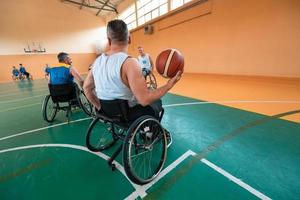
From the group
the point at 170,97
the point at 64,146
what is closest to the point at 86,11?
the point at 170,97

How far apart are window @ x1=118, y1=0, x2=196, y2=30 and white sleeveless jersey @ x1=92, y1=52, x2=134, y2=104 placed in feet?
29.9

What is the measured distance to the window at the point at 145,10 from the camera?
999 centimetres

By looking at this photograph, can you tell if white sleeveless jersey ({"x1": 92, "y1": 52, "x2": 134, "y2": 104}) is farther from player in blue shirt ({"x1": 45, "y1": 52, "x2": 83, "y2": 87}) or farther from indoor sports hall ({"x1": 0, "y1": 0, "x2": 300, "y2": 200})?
player in blue shirt ({"x1": 45, "y1": 52, "x2": 83, "y2": 87})

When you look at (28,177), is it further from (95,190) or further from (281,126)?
(281,126)

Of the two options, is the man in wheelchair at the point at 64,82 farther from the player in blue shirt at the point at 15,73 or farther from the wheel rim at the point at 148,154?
→ the player in blue shirt at the point at 15,73

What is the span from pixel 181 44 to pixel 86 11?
1340 centimetres

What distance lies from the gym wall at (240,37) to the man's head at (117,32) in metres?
6.36

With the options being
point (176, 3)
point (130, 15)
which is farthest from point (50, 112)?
point (130, 15)

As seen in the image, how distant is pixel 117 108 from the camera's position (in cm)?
142

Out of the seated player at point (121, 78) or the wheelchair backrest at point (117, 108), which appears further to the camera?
the wheelchair backrest at point (117, 108)

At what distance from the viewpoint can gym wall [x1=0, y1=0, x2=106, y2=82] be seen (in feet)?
A: 44.9

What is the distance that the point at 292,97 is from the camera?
362 cm

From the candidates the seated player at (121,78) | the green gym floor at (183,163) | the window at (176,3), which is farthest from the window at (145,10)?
the seated player at (121,78)

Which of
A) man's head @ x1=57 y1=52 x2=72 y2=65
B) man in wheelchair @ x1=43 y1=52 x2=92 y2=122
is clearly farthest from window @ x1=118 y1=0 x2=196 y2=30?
man in wheelchair @ x1=43 y1=52 x2=92 y2=122
